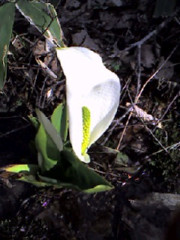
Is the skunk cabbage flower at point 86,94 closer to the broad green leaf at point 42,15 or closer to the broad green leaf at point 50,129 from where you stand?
the broad green leaf at point 50,129

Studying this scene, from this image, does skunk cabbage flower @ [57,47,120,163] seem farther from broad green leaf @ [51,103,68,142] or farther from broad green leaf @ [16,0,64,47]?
broad green leaf @ [16,0,64,47]

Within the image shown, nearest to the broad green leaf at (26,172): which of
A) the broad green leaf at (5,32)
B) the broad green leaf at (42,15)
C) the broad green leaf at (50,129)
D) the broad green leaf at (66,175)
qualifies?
the broad green leaf at (66,175)

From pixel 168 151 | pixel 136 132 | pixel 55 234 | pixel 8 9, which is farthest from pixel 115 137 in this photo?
pixel 8 9

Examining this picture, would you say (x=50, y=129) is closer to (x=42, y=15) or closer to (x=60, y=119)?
(x=60, y=119)

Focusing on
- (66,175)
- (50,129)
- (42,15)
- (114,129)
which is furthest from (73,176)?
(42,15)

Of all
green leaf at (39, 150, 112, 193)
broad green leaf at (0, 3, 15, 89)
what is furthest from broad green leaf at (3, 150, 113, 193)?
broad green leaf at (0, 3, 15, 89)

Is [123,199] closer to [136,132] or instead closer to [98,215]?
[98,215]
